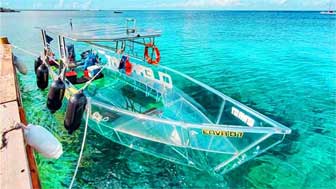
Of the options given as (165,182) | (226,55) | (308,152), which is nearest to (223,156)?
(165,182)

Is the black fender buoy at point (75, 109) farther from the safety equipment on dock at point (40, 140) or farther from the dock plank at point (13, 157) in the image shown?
the safety equipment on dock at point (40, 140)

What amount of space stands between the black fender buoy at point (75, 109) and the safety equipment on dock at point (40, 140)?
1428 millimetres

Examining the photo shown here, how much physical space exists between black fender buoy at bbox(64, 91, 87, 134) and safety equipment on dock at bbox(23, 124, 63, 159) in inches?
56.2

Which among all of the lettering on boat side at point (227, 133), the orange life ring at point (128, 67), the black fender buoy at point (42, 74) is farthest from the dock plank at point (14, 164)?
the orange life ring at point (128, 67)

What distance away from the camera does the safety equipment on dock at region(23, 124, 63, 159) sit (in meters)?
2.57

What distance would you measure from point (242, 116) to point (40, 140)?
353 cm

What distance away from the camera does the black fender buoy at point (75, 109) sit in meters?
4.06

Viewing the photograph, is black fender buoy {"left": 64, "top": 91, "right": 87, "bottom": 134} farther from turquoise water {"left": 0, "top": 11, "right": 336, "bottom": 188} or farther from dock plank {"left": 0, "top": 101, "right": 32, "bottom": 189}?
dock plank {"left": 0, "top": 101, "right": 32, "bottom": 189}

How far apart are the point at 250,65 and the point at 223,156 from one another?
992cm

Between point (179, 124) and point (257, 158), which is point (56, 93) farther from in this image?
point (257, 158)

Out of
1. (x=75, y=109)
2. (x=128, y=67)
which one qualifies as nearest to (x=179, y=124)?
(x=75, y=109)

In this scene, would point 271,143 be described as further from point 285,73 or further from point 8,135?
point 285,73

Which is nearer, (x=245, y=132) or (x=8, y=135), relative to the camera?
(x=8, y=135)

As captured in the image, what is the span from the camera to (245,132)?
3.45 meters
